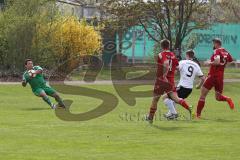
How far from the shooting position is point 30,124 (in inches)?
597

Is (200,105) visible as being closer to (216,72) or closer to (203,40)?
(216,72)

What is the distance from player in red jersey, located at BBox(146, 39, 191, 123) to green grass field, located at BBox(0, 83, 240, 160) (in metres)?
0.55

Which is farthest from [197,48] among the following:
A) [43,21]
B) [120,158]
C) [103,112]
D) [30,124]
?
[120,158]

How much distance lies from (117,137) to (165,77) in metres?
3.25

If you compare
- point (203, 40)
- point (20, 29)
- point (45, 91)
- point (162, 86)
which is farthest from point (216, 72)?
point (203, 40)

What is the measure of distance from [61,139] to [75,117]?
463 cm

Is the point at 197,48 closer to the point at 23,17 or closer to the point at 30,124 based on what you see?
the point at 23,17

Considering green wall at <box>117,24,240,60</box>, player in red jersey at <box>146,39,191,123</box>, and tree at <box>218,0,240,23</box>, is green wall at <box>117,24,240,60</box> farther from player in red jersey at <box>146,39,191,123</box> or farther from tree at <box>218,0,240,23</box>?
player in red jersey at <box>146,39,191,123</box>

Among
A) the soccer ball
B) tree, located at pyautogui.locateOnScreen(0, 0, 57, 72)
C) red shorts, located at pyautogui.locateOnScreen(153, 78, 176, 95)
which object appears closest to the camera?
red shorts, located at pyautogui.locateOnScreen(153, 78, 176, 95)

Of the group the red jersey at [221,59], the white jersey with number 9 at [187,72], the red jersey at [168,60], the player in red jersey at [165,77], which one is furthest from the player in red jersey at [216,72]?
the red jersey at [168,60]

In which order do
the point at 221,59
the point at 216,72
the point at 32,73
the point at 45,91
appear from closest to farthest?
the point at 221,59
the point at 216,72
the point at 32,73
the point at 45,91

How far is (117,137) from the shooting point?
1284cm

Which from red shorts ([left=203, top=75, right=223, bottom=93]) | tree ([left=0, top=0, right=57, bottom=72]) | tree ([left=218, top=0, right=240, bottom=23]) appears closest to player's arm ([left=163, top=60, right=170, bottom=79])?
red shorts ([left=203, top=75, right=223, bottom=93])

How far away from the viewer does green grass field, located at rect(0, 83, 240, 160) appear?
35.0 ft
